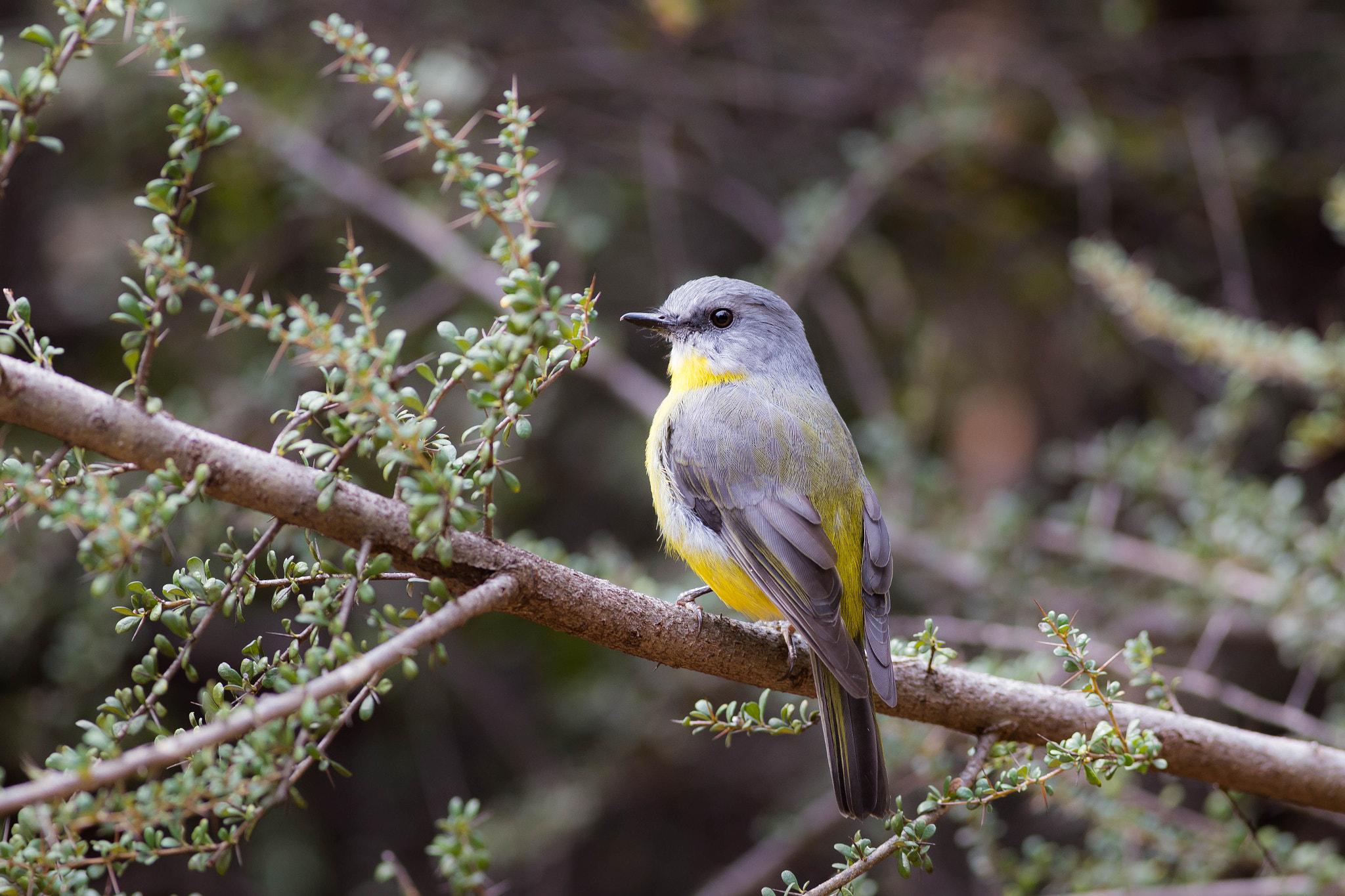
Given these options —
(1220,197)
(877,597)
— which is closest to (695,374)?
(877,597)

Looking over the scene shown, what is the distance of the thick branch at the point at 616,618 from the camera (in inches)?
65.7

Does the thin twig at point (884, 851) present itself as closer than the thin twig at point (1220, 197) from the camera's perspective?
Yes

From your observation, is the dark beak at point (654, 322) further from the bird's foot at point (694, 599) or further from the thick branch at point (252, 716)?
the thick branch at point (252, 716)

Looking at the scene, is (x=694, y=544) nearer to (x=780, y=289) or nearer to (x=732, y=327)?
(x=732, y=327)

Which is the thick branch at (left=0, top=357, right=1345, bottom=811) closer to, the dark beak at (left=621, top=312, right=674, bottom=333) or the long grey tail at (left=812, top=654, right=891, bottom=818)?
the long grey tail at (left=812, top=654, right=891, bottom=818)

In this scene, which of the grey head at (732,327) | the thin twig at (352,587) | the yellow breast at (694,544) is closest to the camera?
the thin twig at (352,587)

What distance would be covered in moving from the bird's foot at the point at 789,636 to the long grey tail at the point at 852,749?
0.25 feet

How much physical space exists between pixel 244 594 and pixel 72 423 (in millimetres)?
383

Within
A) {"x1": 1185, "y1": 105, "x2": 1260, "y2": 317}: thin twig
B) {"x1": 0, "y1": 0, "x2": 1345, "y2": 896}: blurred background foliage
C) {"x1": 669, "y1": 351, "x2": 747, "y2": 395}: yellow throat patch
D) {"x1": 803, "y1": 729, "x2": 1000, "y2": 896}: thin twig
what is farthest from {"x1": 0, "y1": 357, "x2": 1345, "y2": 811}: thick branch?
{"x1": 1185, "y1": 105, "x2": 1260, "y2": 317}: thin twig

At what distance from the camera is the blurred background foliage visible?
4.66m

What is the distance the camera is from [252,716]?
141 centimetres

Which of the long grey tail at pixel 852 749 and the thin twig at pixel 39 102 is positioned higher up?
the thin twig at pixel 39 102

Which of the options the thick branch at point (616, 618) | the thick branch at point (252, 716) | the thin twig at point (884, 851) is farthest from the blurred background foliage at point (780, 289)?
the thick branch at point (252, 716)

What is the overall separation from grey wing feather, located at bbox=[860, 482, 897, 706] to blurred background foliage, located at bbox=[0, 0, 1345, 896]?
92 cm
